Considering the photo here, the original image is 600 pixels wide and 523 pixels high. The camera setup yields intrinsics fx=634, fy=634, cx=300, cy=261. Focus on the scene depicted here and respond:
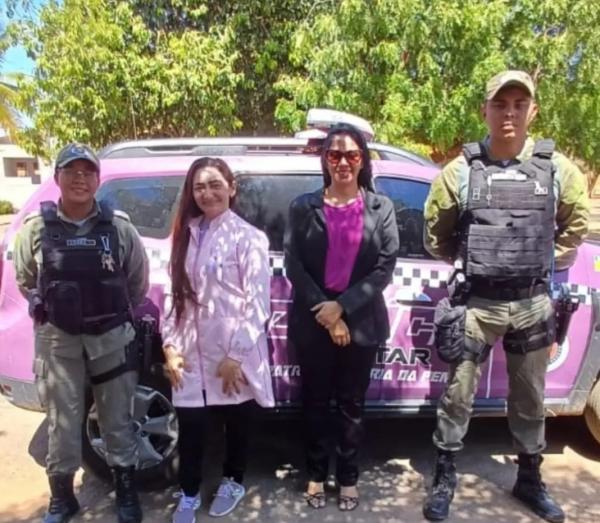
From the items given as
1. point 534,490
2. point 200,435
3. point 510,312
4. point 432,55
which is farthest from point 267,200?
point 432,55

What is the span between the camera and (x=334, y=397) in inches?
123

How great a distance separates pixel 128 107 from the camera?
28.6 feet

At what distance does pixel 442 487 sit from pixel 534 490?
0.46 m

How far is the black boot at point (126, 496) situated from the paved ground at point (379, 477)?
100 mm

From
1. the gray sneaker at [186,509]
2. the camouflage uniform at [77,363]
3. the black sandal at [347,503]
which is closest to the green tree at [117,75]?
the camouflage uniform at [77,363]

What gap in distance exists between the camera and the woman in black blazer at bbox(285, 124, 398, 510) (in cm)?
283

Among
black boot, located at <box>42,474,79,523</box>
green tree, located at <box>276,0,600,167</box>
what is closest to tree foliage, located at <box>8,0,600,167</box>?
green tree, located at <box>276,0,600,167</box>

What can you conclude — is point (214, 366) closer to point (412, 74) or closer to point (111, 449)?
point (111, 449)

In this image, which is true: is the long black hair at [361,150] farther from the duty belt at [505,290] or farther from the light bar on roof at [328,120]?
the duty belt at [505,290]

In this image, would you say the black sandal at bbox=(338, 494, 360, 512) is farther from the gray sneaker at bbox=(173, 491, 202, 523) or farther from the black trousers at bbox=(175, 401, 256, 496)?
the gray sneaker at bbox=(173, 491, 202, 523)

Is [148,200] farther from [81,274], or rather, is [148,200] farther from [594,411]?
[594,411]

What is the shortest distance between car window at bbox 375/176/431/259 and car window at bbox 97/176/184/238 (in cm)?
109

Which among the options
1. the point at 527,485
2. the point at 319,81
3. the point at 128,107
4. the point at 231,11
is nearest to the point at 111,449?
the point at 527,485

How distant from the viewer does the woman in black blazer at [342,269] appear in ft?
9.27
